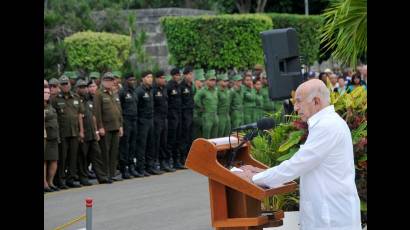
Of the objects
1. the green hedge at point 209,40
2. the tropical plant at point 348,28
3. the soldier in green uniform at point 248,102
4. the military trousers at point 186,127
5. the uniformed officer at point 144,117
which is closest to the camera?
the tropical plant at point 348,28

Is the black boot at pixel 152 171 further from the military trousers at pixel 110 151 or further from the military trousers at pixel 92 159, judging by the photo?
the military trousers at pixel 92 159

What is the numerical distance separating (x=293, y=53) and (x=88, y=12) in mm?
20041

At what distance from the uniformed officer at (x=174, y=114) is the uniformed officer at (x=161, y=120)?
0.26 meters

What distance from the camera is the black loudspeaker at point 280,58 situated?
1105cm

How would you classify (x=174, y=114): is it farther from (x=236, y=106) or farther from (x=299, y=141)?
(x=299, y=141)

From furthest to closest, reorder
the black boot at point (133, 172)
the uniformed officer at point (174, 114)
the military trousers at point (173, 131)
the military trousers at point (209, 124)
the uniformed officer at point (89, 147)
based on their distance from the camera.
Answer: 1. the military trousers at point (209, 124)
2. the military trousers at point (173, 131)
3. the uniformed officer at point (174, 114)
4. the black boot at point (133, 172)
5. the uniformed officer at point (89, 147)

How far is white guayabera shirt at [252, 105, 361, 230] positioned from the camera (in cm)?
664

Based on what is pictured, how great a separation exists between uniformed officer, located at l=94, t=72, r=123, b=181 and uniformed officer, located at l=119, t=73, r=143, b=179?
519 millimetres

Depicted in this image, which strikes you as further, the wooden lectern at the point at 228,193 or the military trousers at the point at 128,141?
the military trousers at the point at 128,141

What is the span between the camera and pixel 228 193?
23.6 ft

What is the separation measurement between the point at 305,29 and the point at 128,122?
51.6 feet

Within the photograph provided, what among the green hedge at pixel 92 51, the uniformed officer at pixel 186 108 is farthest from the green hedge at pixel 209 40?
the uniformed officer at pixel 186 108

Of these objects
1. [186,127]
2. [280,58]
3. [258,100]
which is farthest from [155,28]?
[280,58]
